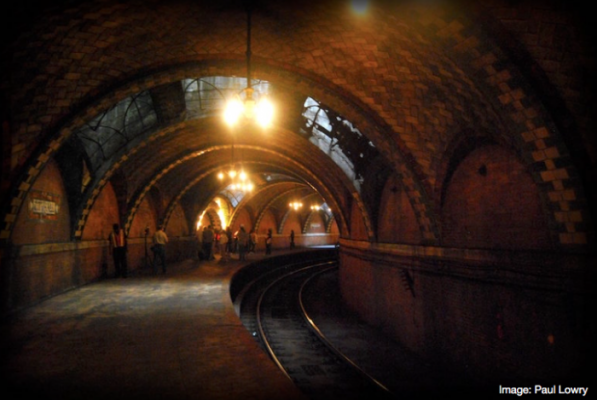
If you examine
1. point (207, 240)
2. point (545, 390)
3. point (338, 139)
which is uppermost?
point (338, 139)

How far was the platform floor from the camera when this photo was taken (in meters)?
3.82

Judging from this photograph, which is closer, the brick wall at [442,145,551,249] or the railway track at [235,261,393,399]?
the brick wall at [442,145,551,249]

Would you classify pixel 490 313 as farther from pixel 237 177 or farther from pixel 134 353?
pixel 237 177

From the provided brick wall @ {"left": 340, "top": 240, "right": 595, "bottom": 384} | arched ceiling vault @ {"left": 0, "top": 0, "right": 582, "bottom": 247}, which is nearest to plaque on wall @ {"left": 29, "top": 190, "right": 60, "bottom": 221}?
arched ceiling vault @ {"left": 0, "top": 0, "right": 582, "bottom": 247}

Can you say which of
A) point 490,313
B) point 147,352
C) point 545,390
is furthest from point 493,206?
point 147,352

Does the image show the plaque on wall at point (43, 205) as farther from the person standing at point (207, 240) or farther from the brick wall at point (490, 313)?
the person standing at point (207, 240)

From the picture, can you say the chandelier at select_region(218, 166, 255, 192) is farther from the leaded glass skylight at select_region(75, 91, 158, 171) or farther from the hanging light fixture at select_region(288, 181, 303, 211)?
the hanging light fixture at select_region(288, 181, 303, 211)

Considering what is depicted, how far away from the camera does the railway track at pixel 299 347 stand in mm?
6562

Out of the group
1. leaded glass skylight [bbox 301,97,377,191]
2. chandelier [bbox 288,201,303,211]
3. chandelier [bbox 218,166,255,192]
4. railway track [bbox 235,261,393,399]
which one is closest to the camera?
railway track [bbox 235,261,393,399]

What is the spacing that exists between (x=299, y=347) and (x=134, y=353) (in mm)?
4805

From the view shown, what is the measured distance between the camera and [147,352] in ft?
16.6

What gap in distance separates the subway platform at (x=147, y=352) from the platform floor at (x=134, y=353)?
0.01 m

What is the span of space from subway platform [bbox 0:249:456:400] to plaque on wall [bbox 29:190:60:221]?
2.04 meters

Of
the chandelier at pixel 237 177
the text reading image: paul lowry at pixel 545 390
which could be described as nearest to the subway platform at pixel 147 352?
the text reading image: paul lowry at pixel 545 390
